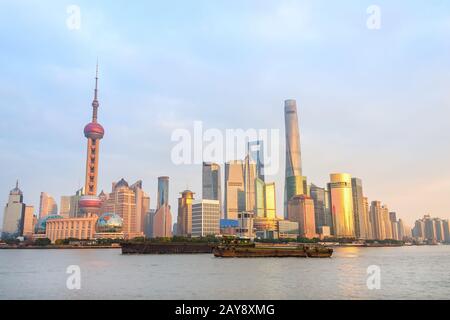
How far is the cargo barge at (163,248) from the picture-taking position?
180125 mm

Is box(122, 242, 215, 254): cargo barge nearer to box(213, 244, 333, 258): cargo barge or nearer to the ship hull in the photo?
box(213, 244, 333, 258): cargo barge

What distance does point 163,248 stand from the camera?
19000 centimetres

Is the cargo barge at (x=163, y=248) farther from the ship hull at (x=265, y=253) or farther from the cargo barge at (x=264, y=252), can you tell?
the ship hull at (x=265, y=253)

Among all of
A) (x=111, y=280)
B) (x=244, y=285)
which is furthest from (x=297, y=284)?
(x=111, y=280)

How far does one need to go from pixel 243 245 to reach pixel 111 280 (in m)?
85.6

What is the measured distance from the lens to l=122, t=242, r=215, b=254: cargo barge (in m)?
180

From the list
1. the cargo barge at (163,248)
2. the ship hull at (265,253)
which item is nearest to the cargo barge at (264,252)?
the ship hull at (265,253)

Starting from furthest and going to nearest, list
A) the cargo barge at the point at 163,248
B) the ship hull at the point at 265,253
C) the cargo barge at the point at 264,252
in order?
the cargo barge at the point at 163,248 < the cargo barge at the point at 264,252 < the ship hull at the point at 265,253

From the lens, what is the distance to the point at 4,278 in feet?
237

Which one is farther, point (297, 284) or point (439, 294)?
point (297, 284)

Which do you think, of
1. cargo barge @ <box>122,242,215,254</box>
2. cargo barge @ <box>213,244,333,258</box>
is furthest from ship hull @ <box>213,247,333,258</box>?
cargo barge @ <box>122,242,215,254</box>

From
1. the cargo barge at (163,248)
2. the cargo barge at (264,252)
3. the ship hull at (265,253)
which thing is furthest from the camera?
the cargo barge at (163,248)
